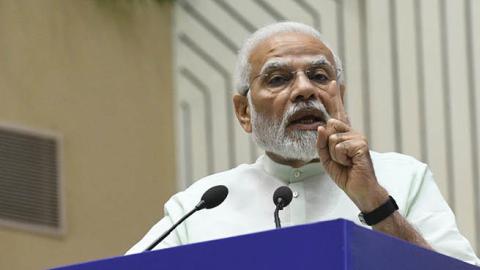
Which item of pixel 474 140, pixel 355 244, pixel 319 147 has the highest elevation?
pixel 474 140

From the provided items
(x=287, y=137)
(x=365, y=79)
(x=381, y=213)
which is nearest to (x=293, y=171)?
(x=287, y=137)

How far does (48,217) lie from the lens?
846 cm

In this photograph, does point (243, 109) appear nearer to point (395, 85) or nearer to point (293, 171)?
point (293, 171)

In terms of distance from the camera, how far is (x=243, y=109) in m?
5.48

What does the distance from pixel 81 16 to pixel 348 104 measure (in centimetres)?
140

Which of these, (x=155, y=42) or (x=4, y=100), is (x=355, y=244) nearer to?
(x=4, y=100)

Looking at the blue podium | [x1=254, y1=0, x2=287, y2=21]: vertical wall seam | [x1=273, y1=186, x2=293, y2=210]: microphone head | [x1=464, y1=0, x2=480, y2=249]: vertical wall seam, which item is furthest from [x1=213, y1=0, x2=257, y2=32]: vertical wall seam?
the blue podium

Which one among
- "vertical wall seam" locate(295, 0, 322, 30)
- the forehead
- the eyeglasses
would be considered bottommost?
the eyeglasses

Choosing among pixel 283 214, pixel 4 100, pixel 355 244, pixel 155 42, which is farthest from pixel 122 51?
pixel 355 244

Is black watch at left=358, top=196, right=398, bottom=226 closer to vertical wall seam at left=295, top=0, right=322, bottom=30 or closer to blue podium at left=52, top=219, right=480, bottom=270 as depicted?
blue podium at left=52, top=219, right=480, bottom=270

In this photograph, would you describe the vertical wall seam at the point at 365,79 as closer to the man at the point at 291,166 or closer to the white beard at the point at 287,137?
the man at the point at 291,166

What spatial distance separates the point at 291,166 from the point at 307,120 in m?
0.21

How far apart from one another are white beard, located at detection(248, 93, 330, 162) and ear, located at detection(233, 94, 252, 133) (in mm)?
115

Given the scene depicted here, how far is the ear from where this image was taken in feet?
17.9
